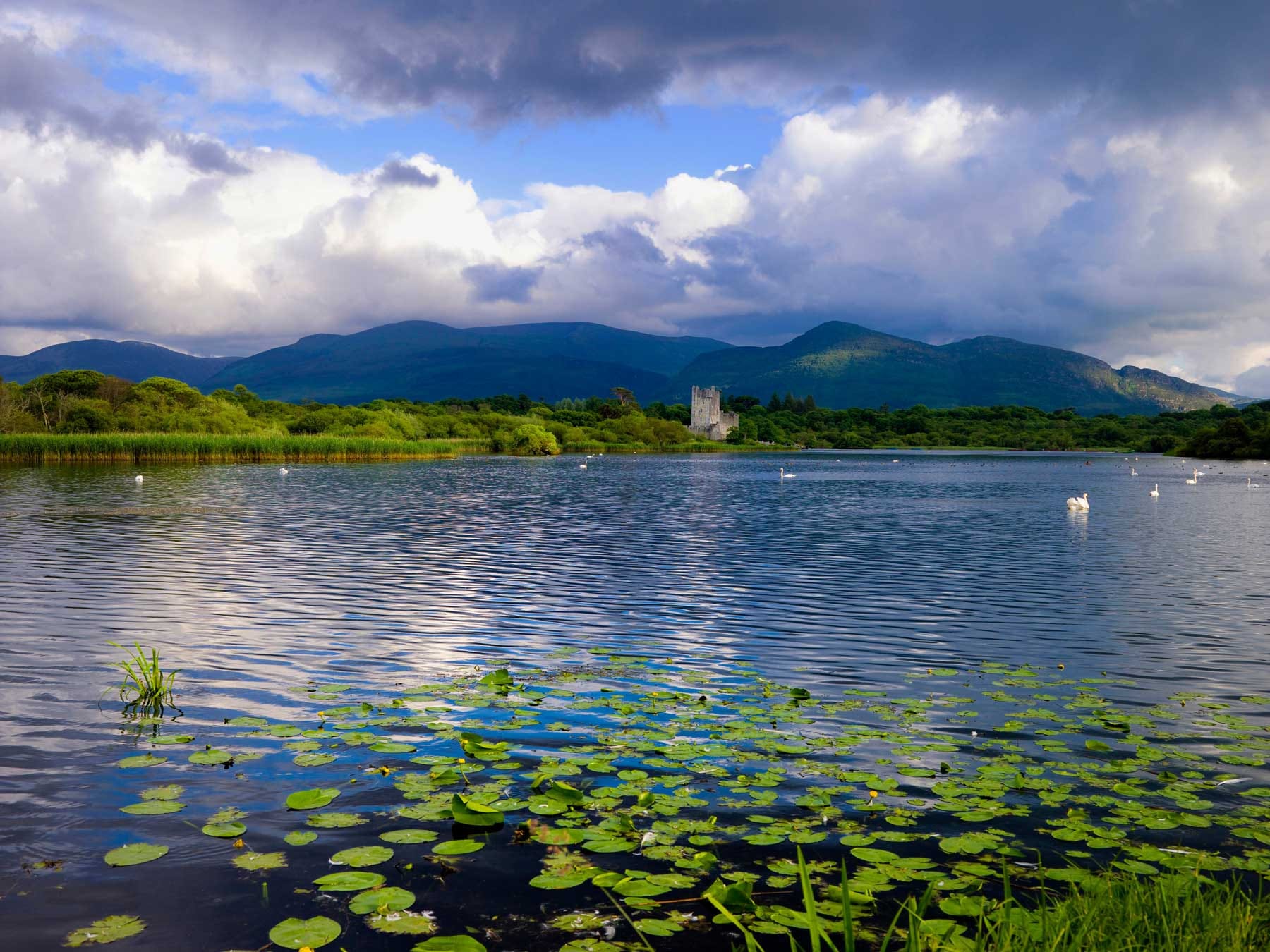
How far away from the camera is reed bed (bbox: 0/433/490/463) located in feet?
271

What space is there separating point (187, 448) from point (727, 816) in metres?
93.0

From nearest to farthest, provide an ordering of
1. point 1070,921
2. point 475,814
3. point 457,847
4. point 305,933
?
1. point 1070,921
2. point 305,933
3. point 457,847
4. point 475,814

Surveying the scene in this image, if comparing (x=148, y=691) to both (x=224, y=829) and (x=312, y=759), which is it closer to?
(x=312, y=759)

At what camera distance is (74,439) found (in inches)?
3248

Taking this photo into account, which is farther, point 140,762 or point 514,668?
point 514,668

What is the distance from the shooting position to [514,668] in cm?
1524

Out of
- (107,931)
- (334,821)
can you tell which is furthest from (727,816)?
(107,931)

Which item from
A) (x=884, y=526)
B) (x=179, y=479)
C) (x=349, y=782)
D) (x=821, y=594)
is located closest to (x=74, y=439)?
(x=179, y=479)

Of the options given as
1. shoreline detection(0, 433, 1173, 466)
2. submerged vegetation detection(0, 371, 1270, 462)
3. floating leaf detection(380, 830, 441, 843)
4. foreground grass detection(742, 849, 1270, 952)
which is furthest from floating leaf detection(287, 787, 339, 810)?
submerged vegetation detection(0, 371, 1270, 462)

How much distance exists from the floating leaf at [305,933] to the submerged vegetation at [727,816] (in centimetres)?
2

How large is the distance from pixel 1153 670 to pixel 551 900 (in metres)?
12.8

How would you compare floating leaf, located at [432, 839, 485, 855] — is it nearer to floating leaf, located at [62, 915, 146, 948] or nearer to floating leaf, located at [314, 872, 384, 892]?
floating leaf, located at [314, 872, 384, 892]

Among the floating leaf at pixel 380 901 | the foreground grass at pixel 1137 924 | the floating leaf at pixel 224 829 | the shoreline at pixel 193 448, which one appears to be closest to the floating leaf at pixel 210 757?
the floating leaf at pixel 224 829

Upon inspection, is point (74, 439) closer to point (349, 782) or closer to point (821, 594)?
point (821, 594)
